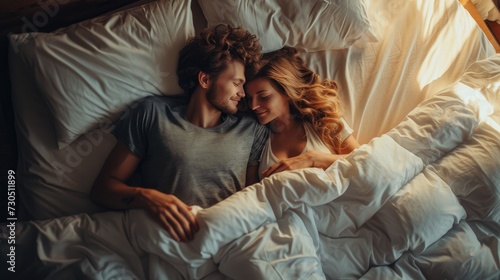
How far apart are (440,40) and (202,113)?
2.79 feet

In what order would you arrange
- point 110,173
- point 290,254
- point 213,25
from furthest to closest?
point 213,25 < point 110,173 < point 290,254

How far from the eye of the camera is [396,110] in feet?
5.06

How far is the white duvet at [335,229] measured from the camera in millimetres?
1170

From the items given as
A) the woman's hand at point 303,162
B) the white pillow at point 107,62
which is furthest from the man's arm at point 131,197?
the woman's hand at point 303,162

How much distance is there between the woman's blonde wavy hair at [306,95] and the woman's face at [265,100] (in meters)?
0.02

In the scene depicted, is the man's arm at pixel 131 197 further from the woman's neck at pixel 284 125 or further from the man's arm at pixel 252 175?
the woman's neck at pixel 284 125

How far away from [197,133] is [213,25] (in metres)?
0.35

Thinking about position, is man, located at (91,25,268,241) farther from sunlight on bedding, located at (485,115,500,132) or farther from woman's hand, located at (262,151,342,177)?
sunlight on bedding, located at (485,115,500,132)

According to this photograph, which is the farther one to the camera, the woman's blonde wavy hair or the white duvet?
the woman's blonde wavy hair

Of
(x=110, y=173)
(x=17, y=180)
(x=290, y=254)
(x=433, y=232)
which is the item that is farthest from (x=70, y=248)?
(x=433, y=232)

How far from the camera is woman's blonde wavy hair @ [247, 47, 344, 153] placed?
142 cm

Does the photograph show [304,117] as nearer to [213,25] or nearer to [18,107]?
[213,25]

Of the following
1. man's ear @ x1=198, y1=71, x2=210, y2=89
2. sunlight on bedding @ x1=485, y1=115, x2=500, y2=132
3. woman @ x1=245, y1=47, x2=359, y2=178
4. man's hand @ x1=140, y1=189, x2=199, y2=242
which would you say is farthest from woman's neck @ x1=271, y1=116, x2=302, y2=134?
sunlight on bedding @ x1=485, y1=115, x2=500, y2=132

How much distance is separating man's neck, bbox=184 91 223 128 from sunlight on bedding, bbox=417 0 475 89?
69 cm
